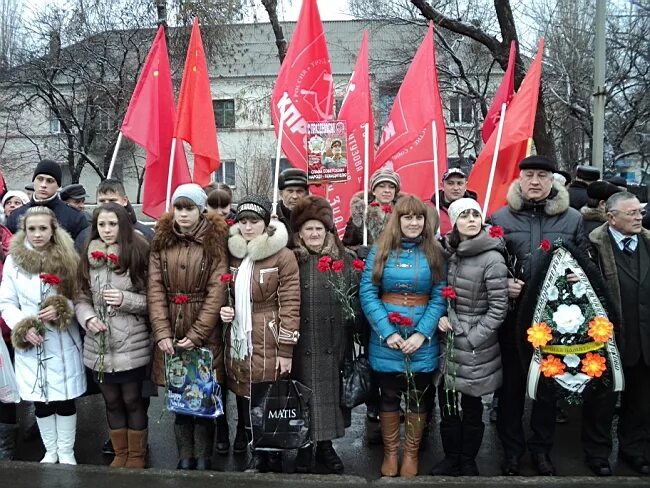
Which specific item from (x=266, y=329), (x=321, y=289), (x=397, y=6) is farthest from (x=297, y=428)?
(x=397, y=6)

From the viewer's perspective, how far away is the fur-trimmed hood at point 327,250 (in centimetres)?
414

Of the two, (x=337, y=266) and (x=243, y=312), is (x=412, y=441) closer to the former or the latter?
(x=337, y=266)

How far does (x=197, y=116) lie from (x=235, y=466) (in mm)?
3526

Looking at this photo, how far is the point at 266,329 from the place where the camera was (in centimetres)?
400

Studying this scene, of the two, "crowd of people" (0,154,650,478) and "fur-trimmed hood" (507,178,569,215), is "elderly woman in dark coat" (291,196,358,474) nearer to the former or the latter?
"crowd of people" (0,154,650,478)

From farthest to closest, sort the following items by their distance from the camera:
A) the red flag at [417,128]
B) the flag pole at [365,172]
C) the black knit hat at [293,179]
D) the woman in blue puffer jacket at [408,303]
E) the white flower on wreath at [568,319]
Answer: the red flag at [417,128], the black knit hat at [293,179], the flag pole at [365,172], the woman in blue puffer jacket at [408,303], the white flower on wreath at [568,319]

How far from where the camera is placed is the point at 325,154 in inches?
224

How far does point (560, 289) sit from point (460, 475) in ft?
4.83

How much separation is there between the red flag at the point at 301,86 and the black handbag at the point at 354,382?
2.47 meters

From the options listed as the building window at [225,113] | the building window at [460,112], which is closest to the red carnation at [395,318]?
the building window at [460,112]

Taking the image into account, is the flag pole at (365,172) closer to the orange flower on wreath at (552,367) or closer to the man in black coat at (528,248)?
the man in black coat at (528,248)

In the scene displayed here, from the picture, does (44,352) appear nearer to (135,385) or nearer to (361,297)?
(135,385)

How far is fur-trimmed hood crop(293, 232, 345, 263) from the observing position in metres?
4.14

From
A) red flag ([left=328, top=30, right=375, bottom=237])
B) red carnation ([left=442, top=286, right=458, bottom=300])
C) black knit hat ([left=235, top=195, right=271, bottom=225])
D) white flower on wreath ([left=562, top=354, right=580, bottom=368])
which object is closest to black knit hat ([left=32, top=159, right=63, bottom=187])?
black knit hat ([left=235, top=195, right=271, bottom=225])
